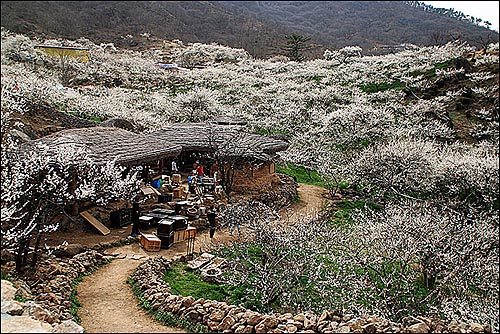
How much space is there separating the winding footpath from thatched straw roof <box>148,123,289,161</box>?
235 inches

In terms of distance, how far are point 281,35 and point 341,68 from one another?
46.4 m

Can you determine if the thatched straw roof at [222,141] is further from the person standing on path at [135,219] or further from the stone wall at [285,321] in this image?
the stone wall at [285,321]

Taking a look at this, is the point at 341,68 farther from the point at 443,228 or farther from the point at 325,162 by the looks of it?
the point at 443,228

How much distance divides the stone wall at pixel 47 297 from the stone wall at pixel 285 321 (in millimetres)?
1929

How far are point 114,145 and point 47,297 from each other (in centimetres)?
825

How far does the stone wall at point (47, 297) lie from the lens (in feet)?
21.5

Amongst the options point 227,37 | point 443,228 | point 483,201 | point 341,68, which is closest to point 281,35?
point 227,37

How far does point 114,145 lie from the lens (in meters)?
16.3

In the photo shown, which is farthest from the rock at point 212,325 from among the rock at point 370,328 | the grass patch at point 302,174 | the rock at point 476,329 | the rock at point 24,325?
the grass patch at point 302,174

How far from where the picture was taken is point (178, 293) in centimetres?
1056

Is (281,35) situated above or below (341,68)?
above

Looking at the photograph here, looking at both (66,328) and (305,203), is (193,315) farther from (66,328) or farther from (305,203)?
(305,203)

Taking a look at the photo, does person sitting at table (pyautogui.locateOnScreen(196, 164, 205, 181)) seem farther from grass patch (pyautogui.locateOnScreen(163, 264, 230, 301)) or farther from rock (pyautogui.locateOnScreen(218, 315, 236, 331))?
rock (pyautogui.locateOnScreen(218, 315, 236, 331))

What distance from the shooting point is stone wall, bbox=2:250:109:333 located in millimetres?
6566
